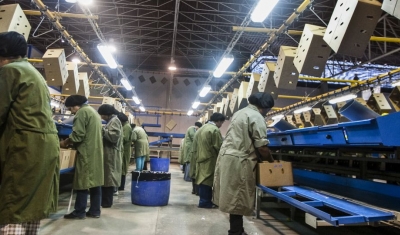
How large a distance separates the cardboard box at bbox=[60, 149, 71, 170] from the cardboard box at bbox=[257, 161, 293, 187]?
99.1 inches

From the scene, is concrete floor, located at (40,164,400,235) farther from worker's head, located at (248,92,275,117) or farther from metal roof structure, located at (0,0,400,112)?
metal roof structure, located at (0,0,400,112)

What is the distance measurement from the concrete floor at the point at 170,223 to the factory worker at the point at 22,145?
171 cm

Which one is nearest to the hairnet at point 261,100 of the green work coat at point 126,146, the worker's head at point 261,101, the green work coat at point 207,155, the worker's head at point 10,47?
the worker's head at point 261,101

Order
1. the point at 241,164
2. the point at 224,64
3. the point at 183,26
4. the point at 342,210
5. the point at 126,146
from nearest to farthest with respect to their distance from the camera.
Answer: the point at 342,210 < the point at 241,164 < the point at 126,146 < the point at 224,64 < the point at 183,26

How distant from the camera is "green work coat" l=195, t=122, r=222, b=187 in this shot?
16.0 feet

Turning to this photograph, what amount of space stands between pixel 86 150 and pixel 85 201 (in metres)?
0.66

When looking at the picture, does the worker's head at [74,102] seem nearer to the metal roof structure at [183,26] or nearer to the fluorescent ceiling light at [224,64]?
the fluorescent ceiling light at [224,64]

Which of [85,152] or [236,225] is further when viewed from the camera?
[85,152]

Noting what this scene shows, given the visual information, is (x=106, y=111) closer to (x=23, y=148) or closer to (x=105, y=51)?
(x=105, y=51)

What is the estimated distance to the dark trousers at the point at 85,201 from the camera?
3745mm

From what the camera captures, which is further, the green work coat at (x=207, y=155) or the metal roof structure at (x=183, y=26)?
the metal roof structure at (x=183, y=26)

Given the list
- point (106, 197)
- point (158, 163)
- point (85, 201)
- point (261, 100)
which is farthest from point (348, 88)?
point (85, 201)

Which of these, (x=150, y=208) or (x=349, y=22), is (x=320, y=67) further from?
(x=150, y=208)

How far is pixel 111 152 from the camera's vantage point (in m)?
4.45
